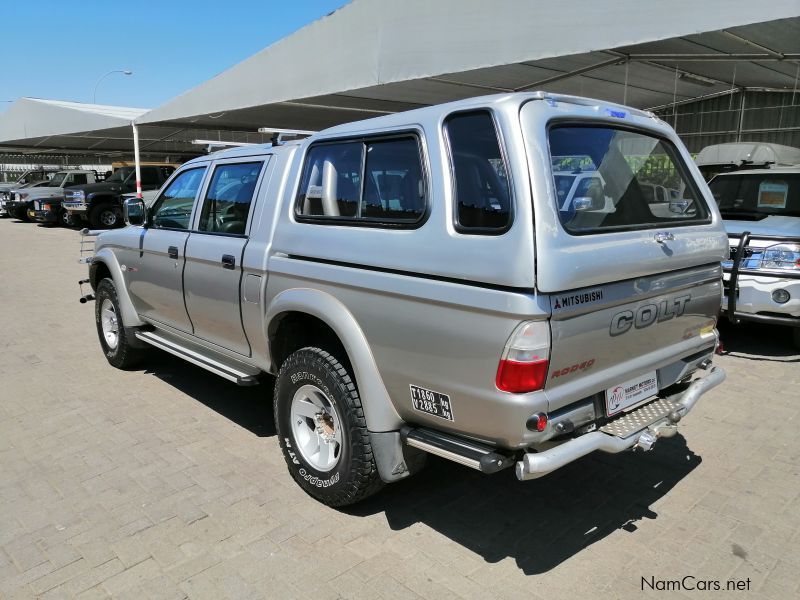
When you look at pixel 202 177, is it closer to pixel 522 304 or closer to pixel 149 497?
pixel 149 497

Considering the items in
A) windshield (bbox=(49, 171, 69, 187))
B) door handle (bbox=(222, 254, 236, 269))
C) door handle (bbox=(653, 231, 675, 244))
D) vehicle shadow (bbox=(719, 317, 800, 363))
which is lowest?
vehicle shadow (bbox=(719, 317, 800, 363))

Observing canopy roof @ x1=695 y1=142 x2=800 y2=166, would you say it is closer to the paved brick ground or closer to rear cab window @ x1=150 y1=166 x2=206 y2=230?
the paved brick ground

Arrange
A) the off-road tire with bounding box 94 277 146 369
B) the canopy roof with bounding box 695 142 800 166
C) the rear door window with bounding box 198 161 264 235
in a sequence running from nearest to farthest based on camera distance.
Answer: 1. the rear door window with bounding box 198 161 264 235
2. the off-road tire with bounding box 94 277 146 369
3. the canopy roof with bounding box 695 142 800 166

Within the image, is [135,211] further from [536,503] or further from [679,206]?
[679,206]

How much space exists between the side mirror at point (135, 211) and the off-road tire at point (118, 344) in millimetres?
701

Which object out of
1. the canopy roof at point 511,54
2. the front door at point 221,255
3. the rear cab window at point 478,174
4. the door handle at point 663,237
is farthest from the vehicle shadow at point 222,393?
the canopy roof at point 511,54

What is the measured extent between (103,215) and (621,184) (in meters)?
19.5

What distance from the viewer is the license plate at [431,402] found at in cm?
270

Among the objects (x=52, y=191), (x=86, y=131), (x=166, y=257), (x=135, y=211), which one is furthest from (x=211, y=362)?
(x=86, y=131)

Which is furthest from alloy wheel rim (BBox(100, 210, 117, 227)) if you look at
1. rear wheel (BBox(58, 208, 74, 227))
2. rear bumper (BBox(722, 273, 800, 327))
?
rear bumper (BBox(722, 273, 800, 327))

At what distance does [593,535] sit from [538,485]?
1.80 ft

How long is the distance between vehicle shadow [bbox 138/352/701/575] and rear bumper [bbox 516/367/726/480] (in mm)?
629

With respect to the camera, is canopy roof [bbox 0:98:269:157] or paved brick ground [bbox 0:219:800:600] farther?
canopy roof [bbox 0:98:269:157]

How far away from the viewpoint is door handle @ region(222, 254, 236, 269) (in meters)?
3.89
